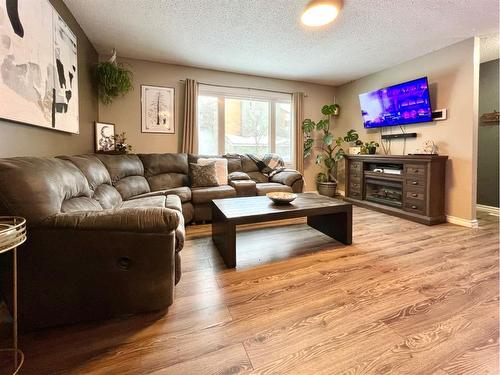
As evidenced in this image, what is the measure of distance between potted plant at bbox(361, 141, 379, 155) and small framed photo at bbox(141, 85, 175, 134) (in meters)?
3.41

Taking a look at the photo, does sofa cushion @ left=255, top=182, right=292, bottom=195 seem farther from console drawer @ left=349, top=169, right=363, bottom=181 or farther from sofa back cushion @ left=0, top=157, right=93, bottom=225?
sofa back cushion @ left=0, top=157, right=93, bottom=225

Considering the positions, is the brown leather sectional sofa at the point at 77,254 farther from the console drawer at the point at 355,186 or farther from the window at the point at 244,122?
the console drawer at the point at 355,186

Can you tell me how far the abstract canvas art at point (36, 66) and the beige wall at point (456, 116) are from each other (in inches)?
179

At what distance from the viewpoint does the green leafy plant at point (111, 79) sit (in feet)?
10.7

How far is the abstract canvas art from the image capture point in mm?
1479

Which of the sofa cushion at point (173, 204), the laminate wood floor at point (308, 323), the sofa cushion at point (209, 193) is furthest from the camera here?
the sofa cushion at point (209, 193)

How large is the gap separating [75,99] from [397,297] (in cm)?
344

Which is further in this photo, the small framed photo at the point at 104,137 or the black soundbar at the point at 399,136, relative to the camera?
the black soundbar at the point at 399,136

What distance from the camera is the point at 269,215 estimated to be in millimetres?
2080

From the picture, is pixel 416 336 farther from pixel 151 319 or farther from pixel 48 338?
pixel 48 338

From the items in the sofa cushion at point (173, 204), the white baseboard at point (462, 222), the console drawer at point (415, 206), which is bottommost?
the white baseboard at point (462, 222)

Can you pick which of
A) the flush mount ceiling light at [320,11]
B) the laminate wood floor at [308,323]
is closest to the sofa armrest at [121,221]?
the laminate wood floor at [308,323]

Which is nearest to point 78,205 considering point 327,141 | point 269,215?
point 269,215

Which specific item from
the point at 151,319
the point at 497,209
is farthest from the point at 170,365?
the point at 497,209
